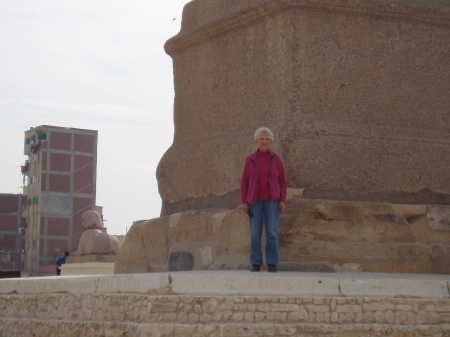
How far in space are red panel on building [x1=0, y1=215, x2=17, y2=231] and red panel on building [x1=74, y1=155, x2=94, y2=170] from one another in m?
2.88

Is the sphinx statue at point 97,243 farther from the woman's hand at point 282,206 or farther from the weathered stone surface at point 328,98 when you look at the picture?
the woman's hand at point 282,206

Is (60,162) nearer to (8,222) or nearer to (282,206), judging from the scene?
(8,222)

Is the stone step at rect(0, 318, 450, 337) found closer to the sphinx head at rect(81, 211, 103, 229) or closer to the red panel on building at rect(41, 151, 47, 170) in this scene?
the sphinx head at rect(81, 211, 103, 229)

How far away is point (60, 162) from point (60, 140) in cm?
90

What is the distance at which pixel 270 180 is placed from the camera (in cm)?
761

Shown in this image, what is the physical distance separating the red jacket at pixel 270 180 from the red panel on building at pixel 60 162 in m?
28.0

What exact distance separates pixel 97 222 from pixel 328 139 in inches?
600

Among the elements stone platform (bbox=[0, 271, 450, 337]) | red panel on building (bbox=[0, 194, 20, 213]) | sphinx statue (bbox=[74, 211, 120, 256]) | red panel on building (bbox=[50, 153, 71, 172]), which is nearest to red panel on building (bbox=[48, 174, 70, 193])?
red panel on building (bbox=[50, 153, 71, 172])

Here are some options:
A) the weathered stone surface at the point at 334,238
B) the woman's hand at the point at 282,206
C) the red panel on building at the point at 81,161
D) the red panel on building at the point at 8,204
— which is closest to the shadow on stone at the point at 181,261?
the weathered stone surface at the point at 334,238

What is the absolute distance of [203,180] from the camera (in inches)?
357

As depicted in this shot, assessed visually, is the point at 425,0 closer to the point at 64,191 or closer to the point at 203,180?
the point at 203,180

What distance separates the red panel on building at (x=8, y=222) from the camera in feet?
118

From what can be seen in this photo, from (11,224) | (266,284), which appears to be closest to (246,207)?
(266,284)

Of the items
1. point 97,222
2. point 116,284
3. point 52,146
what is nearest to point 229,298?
point 116,284
